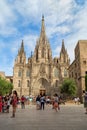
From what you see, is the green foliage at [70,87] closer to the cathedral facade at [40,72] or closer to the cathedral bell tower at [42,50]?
the cathedral facade at [40,72]

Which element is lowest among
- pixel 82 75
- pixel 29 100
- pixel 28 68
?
pixel 29 100

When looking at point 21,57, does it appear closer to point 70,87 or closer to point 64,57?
point 64,57

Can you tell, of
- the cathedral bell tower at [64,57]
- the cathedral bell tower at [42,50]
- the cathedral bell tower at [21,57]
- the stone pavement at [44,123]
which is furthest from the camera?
the cathedral bell tower at [64,57]

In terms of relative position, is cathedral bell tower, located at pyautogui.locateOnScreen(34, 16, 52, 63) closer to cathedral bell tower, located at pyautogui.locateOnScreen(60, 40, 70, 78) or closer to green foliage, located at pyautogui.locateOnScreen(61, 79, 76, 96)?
cathedral bell tower, located at pyautogui.locateOnScreen(60, 40, 70, 78)

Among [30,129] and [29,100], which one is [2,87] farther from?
[30,129]

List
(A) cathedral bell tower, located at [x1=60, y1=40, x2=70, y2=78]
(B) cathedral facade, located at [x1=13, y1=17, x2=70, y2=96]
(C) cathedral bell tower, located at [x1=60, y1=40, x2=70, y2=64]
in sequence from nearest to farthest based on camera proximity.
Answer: (B) cathedral facade, located at [x1=13, y1=17, x2=70, y2=96] < (A) cathedral bell tower, located at [x1=60, y1=40, x2=70, y2=78] < (C) cathedral bell tower, located at [x1=60, y1=40, x2=70, y2=64]

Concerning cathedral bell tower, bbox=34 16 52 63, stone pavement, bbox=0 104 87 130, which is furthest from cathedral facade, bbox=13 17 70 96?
stone pavement, bbox=0 104 87 130

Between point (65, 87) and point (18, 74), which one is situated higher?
point (18, 74)

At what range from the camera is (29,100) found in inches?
1682

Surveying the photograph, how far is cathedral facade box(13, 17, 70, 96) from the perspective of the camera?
7550 cm

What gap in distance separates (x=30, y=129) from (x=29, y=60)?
7438 centimetres

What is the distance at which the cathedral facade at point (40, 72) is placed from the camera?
75.5m

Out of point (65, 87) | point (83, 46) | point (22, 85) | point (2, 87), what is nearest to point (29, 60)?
point (22, 85)

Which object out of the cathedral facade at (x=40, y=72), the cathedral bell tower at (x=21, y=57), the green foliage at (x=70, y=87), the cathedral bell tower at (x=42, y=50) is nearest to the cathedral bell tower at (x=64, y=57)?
the cathedral facade at (x=40, y=72)
